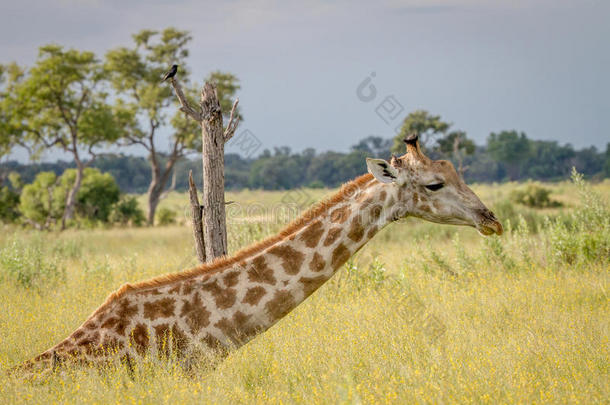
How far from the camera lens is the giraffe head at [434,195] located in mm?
4809

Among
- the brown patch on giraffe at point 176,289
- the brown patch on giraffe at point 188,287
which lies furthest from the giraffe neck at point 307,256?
the brown patch on giraffe at point 176,289

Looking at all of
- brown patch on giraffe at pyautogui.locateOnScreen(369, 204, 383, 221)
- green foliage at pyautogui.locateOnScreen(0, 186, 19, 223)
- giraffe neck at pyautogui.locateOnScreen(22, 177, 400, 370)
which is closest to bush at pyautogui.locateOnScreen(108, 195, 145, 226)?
green foliage at pyautogui.locateOnScreen(0, 186, 19, 223)

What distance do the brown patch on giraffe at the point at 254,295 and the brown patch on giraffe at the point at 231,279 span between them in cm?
16

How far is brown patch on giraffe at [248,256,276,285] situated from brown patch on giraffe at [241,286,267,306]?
76 mm

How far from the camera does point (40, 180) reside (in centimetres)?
3391

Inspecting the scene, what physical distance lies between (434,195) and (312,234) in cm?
121

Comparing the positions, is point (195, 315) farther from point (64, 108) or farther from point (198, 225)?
point (64, 108)

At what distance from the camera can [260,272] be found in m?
4.87

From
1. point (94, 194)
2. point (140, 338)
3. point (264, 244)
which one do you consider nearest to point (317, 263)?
point (264, 244)

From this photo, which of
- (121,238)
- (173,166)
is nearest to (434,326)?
(121,238)

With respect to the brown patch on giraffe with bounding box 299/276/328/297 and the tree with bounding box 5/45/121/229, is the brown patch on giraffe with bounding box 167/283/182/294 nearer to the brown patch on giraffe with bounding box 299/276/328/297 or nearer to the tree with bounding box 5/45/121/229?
the brown patch on giraffe with bounding box 299/276/328/297

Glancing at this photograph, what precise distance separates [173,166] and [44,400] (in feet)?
124

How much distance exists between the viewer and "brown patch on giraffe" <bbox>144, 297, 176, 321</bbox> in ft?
15.7

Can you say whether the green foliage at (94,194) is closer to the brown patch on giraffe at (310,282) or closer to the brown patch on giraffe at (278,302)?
the brown patch on giraffe at (278,302)
